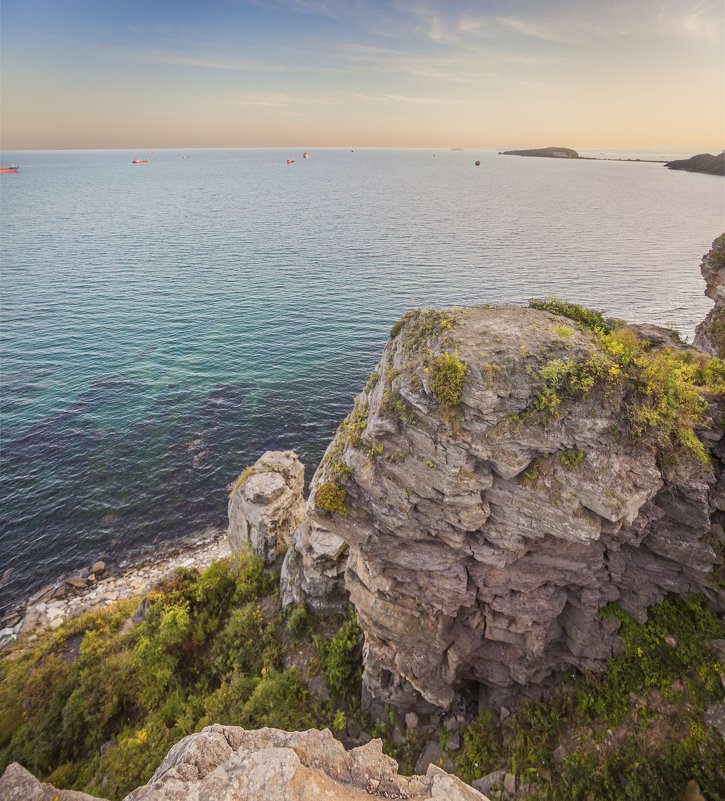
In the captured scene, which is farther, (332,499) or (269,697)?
(269,697)

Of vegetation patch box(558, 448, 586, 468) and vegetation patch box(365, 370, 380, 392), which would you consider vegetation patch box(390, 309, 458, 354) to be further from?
vegetation patch box(558, 448, 586, 468)

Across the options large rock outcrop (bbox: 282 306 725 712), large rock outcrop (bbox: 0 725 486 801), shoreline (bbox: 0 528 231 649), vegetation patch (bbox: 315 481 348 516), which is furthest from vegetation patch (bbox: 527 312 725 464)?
shoreline (bbox: 0 528 231 649)

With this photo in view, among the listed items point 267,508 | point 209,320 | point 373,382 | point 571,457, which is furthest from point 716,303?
point 209,320

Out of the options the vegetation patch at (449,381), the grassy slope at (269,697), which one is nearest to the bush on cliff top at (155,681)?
the grassy slope at (269,697)

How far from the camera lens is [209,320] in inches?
2515

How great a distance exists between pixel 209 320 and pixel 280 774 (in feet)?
206

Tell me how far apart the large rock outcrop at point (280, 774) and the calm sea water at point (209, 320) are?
93.3 ft

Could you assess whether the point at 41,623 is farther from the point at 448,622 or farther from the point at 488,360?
the point at 488,360

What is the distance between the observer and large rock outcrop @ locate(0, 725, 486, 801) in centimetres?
814

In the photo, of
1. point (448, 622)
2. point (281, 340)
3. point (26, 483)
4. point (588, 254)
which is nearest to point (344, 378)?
point (281, 340)

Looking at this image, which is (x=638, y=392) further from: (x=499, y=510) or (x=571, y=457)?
(x=499, y=510)

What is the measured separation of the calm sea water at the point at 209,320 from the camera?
123 ft

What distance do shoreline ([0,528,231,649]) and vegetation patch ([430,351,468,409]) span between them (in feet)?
78.0

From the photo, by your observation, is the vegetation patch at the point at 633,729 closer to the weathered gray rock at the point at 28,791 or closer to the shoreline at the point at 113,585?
the weathered gray rock at the point at 28,791
